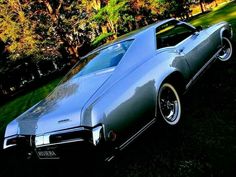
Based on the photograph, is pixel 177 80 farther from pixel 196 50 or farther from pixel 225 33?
pixel 225 33

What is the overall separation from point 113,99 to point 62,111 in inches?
22.9

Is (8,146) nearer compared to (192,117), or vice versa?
(8,146)

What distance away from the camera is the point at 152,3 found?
26422 millimetres

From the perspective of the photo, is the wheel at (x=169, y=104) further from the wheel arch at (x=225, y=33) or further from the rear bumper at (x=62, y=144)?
the wheel arch at (x=225, y=33)

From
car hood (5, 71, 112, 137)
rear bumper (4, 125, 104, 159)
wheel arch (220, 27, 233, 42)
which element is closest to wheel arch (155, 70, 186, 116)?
car hood (5, 71, 112, 137)

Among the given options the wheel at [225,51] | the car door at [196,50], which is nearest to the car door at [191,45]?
the car door at [196,50]

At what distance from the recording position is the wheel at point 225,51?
250 inches

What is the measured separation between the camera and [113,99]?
329cm

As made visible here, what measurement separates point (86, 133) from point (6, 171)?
8.56ft

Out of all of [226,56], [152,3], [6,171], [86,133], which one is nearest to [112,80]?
[86,133]

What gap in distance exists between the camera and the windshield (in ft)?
13.9

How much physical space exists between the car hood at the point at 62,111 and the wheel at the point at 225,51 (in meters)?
3.36

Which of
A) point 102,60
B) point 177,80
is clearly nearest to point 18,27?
point 102,60

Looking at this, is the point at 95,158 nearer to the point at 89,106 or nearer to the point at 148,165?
the point at 89,106
